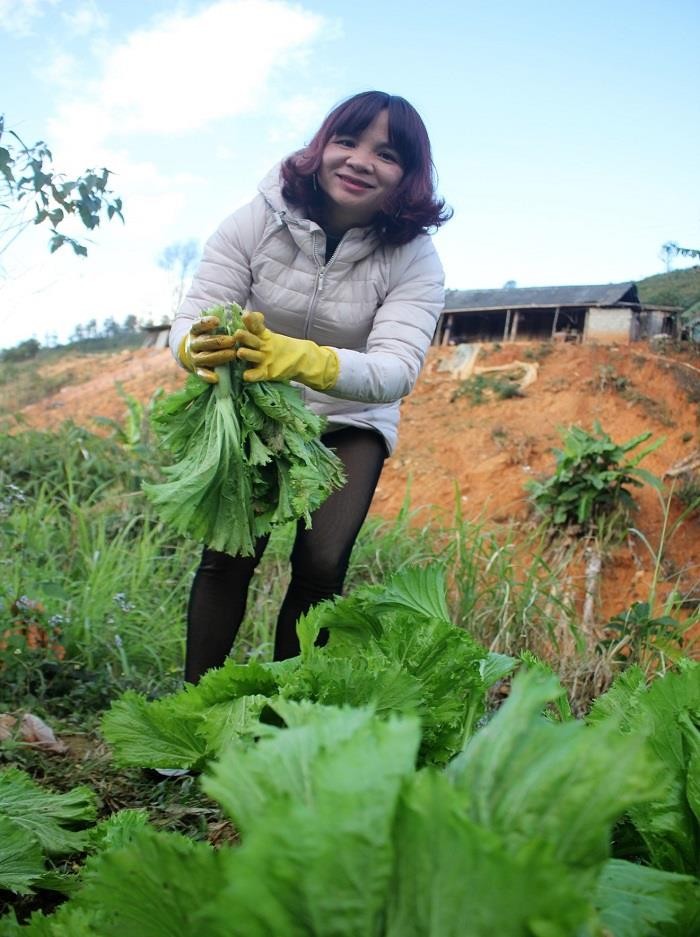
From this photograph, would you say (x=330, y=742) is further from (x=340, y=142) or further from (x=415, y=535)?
(x=415, y=535)

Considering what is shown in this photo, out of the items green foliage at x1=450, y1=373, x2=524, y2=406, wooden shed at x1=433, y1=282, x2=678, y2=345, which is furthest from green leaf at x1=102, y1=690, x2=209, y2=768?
wooden shed at x1=433, y1=282, x2=678, y2=345

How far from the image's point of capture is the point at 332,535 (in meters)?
2.46

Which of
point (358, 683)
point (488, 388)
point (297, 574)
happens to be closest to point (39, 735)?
point (297, 574)

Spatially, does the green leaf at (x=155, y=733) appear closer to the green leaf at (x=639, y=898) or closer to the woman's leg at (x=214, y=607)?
the green leaf at (x=639, y=898)

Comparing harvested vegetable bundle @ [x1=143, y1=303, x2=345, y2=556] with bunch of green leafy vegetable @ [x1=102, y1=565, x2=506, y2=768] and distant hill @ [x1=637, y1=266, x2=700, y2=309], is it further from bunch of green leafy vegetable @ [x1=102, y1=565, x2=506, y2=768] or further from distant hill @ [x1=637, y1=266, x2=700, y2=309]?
distant hill @ [x1=637, y1=266, x2=700, y2=309]

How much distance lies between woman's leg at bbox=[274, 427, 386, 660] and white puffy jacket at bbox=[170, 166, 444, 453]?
78 mm

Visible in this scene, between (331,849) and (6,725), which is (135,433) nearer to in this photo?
(6,725)

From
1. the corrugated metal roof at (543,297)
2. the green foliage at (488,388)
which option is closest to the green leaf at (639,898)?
the green foliage at (488,388)

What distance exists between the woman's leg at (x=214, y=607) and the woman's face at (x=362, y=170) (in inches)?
47.8

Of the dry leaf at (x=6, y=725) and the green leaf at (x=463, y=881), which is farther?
the dry leaf at (x=6, y=725)

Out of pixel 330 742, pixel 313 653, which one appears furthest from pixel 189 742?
pixel 330 742

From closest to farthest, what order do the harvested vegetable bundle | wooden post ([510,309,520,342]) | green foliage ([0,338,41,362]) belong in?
the harvested vegetable bundle, wooden post ([510,309,520,342]), green foliage ([0,338,41,362])

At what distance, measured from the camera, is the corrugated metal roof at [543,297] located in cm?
1333

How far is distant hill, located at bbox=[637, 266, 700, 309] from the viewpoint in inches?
427
